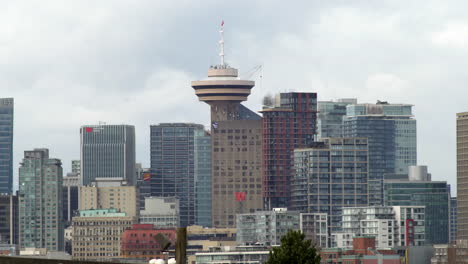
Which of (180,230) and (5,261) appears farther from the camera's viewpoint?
(5,261)

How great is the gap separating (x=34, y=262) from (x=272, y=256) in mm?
23215

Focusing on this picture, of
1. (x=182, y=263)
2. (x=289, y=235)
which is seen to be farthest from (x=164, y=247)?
(x=289, y=235)

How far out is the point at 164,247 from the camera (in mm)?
91500

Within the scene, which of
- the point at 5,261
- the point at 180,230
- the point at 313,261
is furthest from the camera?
the point at 313,261

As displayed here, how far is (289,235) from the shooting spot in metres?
112

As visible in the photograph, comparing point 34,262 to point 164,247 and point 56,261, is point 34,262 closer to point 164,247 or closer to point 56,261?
point 56,261

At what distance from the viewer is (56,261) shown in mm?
96688

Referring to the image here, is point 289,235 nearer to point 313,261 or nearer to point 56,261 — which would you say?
point 313,261

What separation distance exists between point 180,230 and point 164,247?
4.92 metres

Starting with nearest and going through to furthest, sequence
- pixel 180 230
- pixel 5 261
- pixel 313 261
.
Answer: pixel 180 230 → pixel 5 261 → pixel 313 261

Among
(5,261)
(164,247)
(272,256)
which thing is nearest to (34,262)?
(5,261)

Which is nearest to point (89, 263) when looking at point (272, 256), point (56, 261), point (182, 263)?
point (56, 261)

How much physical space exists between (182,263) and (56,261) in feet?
40.6

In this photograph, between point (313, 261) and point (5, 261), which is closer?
point (5, 261)
